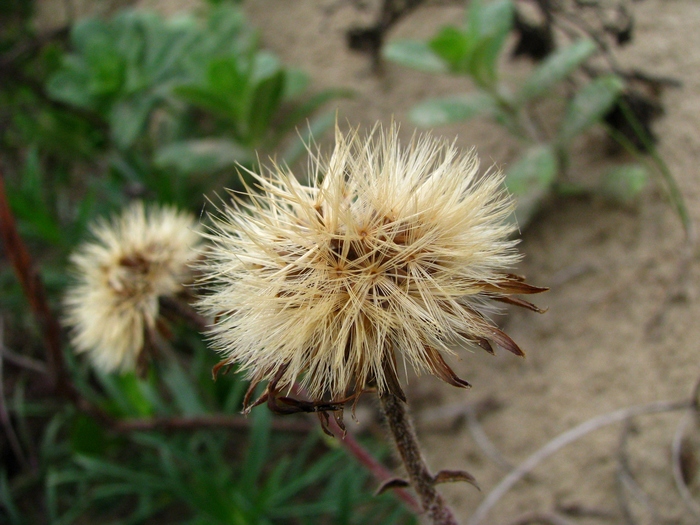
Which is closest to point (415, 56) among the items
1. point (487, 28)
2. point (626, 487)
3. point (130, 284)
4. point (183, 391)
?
point (487, 28)

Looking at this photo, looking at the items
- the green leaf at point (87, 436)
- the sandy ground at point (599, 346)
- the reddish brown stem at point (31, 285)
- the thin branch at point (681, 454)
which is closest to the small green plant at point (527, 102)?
the sandy ground at point (599, 346)

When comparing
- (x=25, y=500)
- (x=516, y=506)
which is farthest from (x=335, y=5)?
(x=25, y=500)

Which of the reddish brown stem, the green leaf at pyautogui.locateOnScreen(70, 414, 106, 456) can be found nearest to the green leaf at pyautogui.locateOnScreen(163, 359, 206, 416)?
the green leaf at pyautogui.locateOnScreen(70, 414, 106, 456)

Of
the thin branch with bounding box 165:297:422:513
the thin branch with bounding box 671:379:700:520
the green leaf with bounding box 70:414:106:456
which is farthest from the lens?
the green leaf with bounding box 70:414:106:456

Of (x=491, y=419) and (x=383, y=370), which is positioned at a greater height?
(x=383, y=370)

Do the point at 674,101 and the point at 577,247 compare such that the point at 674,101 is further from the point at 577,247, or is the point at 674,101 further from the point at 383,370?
the point at 383,370

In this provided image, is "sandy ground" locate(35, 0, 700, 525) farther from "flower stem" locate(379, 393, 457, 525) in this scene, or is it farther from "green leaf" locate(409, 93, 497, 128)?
"flower stem" locate(379, 393, 457, 525)

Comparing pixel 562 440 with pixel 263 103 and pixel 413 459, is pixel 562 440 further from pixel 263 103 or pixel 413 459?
pixel 263 103
